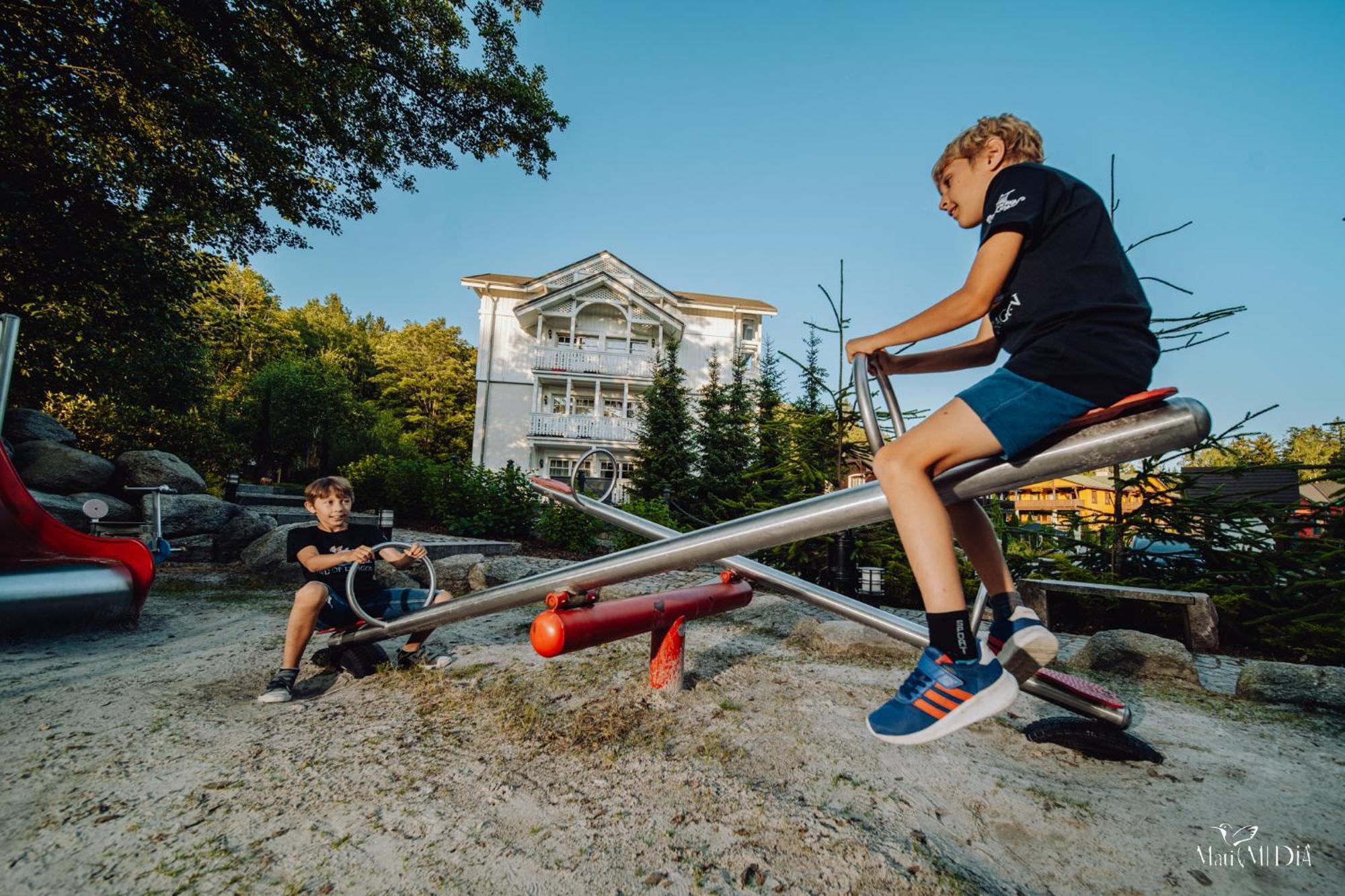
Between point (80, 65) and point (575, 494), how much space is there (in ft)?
27.2

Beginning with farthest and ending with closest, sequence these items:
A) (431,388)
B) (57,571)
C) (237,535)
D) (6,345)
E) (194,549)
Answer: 1. (431,388)
2. (237,535)
3. (194,549)
4. (6,345)
5. (57,571)

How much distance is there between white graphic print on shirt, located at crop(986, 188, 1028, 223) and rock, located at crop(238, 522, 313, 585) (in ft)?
19.7

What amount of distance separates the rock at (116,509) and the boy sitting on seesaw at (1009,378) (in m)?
9.16

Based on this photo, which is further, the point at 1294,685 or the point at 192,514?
the point at 192,514

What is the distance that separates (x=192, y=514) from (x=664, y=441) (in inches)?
367

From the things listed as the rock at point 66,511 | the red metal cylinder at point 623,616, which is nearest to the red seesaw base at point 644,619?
the red metal cylinder at point 623,616

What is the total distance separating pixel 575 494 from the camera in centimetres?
259

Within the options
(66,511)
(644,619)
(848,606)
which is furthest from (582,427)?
(848,606)

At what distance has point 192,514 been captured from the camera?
659 centimetres

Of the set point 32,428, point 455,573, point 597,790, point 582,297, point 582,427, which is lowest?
point 597,790

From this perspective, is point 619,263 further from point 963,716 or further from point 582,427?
point 963,716

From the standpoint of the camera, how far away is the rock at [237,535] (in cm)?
650

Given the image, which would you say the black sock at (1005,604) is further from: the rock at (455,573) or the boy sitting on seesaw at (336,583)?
the rock at (455,573)

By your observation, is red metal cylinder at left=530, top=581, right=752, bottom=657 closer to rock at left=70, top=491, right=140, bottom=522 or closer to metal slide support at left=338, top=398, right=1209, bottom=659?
metal slide support at left=338, top=398, right=1209, bottom=659
